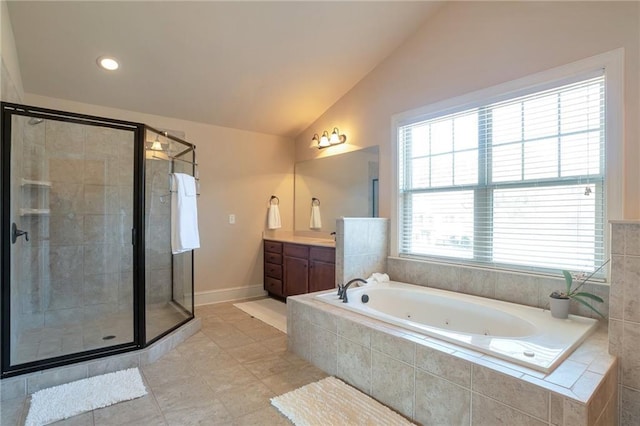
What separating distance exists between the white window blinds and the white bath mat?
1.52 metres

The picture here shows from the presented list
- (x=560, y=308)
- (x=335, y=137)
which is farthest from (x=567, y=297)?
(x=335, y=137)

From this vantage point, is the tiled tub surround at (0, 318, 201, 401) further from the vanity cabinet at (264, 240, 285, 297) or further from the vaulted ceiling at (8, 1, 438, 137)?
the vaulted ceiling at (8, 1, 438, 137)

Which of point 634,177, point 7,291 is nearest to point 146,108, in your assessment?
point 7,291

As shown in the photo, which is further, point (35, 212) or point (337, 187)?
point (337, 187)

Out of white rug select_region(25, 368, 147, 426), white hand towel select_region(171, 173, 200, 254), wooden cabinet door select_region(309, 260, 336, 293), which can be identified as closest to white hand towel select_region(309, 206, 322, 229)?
wooden cabinet door select_region(309, 260, 336, 293)

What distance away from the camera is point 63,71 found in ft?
9.78

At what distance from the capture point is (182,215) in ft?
10.1

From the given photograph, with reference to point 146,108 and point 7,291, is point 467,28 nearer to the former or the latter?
point 146,108

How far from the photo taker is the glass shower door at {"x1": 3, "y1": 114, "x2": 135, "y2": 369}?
2.47 meters

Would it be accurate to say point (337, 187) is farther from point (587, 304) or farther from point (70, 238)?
point (70, 238)

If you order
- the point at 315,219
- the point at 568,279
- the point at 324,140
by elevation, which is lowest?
the point at 568,279

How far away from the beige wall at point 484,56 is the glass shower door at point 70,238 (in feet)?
7.67

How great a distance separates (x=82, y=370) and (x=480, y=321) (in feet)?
9.24

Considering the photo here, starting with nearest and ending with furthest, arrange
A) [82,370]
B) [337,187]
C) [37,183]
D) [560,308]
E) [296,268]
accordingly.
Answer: [560,308] < [82,370] < [37,183] < [296,268] < [337,187]
